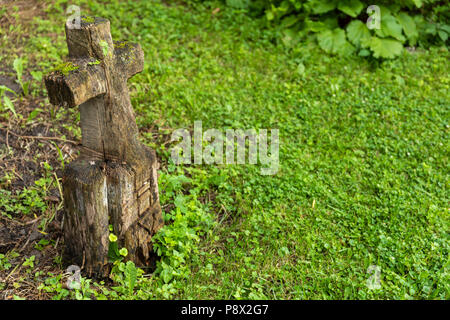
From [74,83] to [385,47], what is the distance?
4.21 metres

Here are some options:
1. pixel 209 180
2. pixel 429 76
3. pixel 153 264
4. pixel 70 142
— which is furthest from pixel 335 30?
pixel 153 264

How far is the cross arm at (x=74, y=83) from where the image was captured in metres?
2.35

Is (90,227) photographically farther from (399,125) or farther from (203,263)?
(399,125)

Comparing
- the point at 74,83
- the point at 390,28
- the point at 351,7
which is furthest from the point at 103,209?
the point at 390,28

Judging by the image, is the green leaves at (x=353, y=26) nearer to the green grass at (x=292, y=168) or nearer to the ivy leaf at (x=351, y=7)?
the ivy leaf at (x=351, y=7)

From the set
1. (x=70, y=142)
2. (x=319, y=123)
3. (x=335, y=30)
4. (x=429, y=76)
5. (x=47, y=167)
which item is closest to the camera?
(x=47, y=167)

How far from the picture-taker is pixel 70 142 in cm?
407

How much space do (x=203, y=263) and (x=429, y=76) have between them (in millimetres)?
3699

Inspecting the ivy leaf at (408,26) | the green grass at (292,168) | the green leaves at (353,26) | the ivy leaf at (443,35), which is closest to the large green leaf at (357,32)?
the green leaves at (353,26)

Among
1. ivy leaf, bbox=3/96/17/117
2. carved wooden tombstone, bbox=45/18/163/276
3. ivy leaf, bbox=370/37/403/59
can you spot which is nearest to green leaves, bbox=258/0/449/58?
ivy leaf, bbox=370/37/403/59

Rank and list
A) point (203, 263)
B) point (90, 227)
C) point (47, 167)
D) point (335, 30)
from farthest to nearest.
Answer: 1. point (335, 30)
2. point (47, 167)
3. point (203, 263)
4. point (90, 227)

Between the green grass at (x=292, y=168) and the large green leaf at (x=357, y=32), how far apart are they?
0.32m

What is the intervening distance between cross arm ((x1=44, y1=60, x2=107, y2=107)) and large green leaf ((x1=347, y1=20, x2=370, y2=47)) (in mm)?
3926
